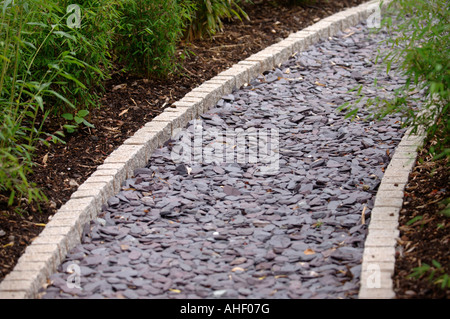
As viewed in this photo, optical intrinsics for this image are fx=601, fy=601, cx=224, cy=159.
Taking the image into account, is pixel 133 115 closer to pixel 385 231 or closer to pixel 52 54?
pixel 52 54

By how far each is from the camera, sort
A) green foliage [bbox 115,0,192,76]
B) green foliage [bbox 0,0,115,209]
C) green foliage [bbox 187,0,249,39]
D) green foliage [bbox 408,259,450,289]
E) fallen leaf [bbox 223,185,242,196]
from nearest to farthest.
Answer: green foliage [bbox 408,259,450,289] → green foliage [bbox 0,0,115,209] → fallen leaf [bbox 223,185,242,196] → green foliage [bbox 115,0,192,76] → green foliage [bbox 187,0,249,39]

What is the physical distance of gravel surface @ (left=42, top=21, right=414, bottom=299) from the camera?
254cm

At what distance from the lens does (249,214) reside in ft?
10.1

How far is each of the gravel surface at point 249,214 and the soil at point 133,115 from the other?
239 millimetres

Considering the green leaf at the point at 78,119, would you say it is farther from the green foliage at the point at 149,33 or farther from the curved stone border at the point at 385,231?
the curved stone border at the point at 385,231

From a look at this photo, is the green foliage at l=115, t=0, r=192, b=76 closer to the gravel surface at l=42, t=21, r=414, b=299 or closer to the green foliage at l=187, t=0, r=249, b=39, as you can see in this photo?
the gravel surface at l=42, t=21, r=414, b=299

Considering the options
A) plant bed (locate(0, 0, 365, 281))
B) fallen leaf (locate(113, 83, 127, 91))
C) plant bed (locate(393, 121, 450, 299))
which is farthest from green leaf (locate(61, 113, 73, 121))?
plant bed (locate(393, 121, 450, 299))

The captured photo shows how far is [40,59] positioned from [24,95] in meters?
0.43

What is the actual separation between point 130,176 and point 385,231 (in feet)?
4.70

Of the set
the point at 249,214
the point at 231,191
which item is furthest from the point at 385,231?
the point at 231,191
